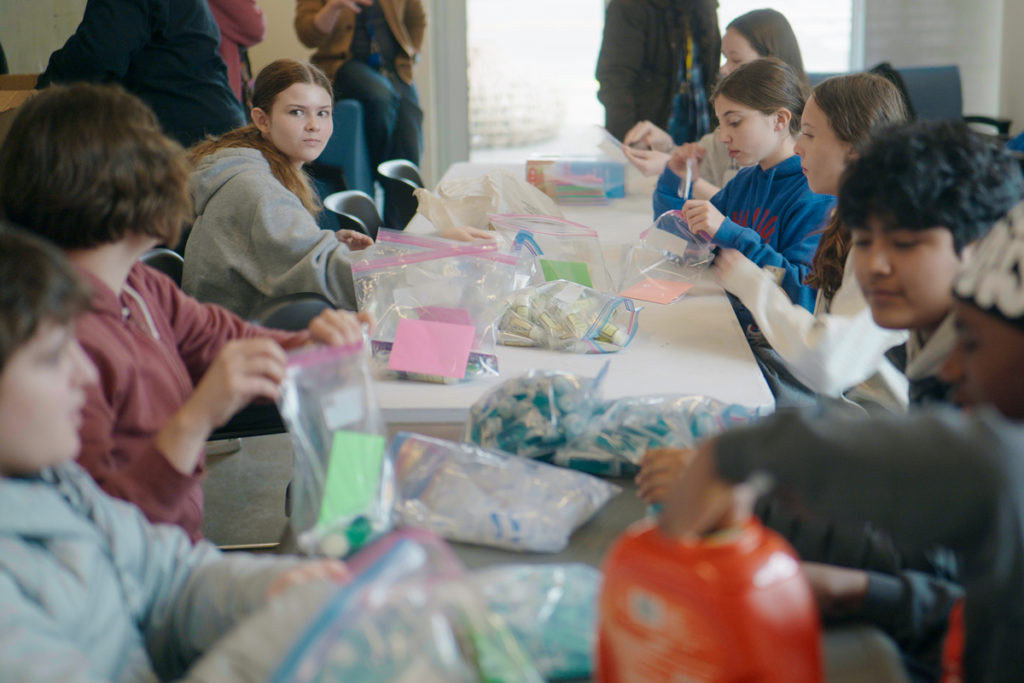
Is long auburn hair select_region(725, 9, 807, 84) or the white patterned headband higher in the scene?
long auburn hair select_region(725, 9, 807, 84)

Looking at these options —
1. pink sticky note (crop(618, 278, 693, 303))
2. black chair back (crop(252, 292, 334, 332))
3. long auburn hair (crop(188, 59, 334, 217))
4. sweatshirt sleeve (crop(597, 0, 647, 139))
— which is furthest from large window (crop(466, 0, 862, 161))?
black chair back (crop(252, 292, 334, 332))

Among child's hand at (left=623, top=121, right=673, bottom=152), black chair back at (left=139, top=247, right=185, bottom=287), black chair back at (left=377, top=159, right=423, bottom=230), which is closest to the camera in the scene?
black chair back at (left=139, top=247, right=185, bottom=287)

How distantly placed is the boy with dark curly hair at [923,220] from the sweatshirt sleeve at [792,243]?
0.80 meters

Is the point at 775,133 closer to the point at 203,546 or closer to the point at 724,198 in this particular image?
the point at 724,198

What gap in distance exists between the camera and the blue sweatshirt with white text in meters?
1.96

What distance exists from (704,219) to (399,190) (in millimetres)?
1617

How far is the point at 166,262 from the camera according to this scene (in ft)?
6.42

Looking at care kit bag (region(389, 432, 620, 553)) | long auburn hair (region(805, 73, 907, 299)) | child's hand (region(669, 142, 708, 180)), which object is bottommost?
care kit bag (region(389, 432, 620, 553))

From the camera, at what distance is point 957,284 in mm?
811

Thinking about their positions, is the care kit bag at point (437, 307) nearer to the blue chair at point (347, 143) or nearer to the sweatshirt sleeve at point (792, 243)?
the sweatshirt sleeve at point (792, 243)

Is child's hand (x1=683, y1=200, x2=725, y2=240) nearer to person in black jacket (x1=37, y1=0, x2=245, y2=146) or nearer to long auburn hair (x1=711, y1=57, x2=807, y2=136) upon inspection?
long auburn hair (x1=711, y1=57, x2=807, y2=136)

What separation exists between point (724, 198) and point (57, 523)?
1.98 metres

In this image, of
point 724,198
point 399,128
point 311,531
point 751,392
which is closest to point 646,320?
point 751,392

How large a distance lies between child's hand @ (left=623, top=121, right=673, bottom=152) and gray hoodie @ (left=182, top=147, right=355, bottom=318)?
1.49 metres
